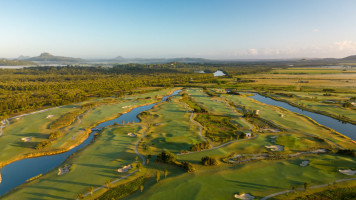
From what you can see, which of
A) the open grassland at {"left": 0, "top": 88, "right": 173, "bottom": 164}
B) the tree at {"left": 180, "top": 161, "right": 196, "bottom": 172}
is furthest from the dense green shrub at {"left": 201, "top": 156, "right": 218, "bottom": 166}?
the open grassland at {"left": 0, "top": 88, "right": 173, "bottom": 164}

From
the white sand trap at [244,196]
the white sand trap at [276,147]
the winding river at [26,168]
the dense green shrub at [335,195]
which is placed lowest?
the winding river at [26,168]

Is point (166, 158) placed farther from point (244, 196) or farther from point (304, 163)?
point (304, 163)

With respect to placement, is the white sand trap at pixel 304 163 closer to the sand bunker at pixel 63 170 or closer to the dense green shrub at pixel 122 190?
the dense green shrub at pixel 122 190

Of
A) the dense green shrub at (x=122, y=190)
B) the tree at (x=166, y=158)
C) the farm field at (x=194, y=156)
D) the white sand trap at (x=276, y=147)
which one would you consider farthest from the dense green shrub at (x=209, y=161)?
the white sand trap at (x=276, y=147)

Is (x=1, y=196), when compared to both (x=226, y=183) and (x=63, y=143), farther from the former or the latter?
(x=226, y=183)

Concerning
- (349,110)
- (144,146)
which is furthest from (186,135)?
Answer: (349,110)
